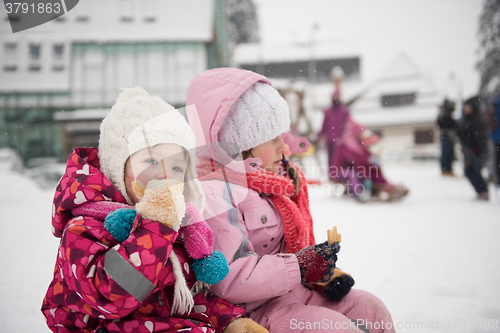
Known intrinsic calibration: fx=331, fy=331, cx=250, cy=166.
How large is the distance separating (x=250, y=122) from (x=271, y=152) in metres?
0.13

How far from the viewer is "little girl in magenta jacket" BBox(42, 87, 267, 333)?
706 mm

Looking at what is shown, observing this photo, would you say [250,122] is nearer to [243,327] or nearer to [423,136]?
[243,327]

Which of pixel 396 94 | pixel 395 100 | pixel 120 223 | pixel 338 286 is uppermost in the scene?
pixel 396 94

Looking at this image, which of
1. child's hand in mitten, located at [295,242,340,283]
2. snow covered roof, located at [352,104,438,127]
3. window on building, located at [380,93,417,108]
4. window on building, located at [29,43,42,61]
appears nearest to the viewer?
child's hand in mitten, located at [295,242,340,283]

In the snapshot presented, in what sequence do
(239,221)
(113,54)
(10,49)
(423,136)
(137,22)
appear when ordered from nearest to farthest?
(239,221)
(10,49)
(137,22)
(113,54)
(423,136)

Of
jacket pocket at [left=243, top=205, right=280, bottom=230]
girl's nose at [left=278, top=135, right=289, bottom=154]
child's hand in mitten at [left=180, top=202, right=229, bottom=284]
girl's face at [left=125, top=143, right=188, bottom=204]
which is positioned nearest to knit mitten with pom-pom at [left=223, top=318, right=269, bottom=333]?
child's hand in mitten at [left=180, top=202, right=229, bottom=284]

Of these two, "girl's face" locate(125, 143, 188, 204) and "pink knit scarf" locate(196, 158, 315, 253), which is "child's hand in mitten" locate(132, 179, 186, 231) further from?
"pink knit scarf" locate(196, 158, 315, 253)

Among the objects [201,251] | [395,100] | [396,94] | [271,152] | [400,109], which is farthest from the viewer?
[400,109]

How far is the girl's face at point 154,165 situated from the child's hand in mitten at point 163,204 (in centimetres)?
8

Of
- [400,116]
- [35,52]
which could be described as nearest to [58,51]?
[35,52]

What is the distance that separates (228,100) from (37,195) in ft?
14.0

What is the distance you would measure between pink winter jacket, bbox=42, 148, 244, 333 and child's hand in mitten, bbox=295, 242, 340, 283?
218 mm

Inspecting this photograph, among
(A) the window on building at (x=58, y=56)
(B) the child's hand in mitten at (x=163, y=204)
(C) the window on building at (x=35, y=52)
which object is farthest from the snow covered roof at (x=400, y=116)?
(B) the child's hand in mitten at (x=163, y=204)

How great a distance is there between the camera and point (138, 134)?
2.87ft
